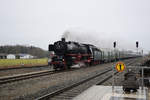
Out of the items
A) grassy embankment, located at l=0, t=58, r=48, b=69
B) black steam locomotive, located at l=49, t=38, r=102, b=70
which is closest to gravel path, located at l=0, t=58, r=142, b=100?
black steam locomotive, located at l=49, t=38, r=102, b=70

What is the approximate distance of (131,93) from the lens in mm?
8461

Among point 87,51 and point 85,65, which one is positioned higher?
point 87,51

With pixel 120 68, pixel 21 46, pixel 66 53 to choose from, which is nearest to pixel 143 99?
pixel 120 68

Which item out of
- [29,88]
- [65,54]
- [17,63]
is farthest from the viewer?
[17,63]

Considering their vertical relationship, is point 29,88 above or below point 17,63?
below

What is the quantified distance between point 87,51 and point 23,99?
2302cm

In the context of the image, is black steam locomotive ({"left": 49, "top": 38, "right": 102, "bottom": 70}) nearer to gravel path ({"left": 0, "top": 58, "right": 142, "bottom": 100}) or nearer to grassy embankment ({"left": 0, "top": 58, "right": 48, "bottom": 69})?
gravel path ({"left": 0, "top": 58, "right": 142, "bottom": 100})

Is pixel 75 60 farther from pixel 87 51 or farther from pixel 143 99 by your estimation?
pixel 143 99

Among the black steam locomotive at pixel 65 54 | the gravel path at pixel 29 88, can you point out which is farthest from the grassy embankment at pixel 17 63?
the gravel path at pixel 29 88

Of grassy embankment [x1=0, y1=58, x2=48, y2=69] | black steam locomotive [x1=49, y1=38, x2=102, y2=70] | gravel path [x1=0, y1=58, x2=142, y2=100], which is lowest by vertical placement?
gravel path [x1=0, y1=58, x2=142, y2=100]

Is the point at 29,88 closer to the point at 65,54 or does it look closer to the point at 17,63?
the point at 65,54

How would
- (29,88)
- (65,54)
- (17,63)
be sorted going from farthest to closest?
(17,63) → (65,54) → (29,88)

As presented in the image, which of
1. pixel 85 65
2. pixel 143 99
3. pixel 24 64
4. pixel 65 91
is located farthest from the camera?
pixel 24 64

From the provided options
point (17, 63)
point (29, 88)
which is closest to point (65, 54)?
point (29, 88)
